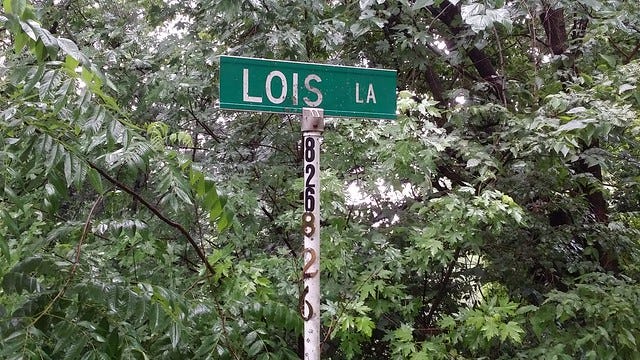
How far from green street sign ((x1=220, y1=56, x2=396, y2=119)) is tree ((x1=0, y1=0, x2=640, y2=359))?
30cm

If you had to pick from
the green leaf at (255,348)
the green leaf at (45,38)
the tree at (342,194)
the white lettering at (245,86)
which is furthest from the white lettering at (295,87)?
the green leaf at (255,348)

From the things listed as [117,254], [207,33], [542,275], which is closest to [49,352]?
[117,254]

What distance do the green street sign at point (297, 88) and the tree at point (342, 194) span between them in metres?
0.30

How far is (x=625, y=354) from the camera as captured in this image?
2281mm

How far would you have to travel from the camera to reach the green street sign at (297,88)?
1.36 metres

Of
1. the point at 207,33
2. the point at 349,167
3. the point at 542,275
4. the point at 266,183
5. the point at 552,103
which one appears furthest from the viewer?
the point at 207,33

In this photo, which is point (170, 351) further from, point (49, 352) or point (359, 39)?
point (359, 39)

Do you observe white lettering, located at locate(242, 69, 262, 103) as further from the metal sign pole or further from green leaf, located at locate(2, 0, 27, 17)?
green leaf, located at locate(2, 0, 27, 17)

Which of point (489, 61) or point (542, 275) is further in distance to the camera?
point (489, 61)

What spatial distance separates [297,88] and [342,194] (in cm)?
102

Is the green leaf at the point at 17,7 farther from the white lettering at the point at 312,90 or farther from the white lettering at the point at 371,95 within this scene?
the white lettering at the point at 371,95

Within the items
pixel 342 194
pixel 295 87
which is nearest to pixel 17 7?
pixel 295 87

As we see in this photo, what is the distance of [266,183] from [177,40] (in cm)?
89

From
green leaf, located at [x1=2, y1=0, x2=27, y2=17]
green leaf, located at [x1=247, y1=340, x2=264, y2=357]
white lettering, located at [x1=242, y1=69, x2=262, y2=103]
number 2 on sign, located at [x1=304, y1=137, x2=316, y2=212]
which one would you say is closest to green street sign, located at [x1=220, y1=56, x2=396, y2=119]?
white lettering, located at [x1=242, y1=69, x2=262, y2=103]
